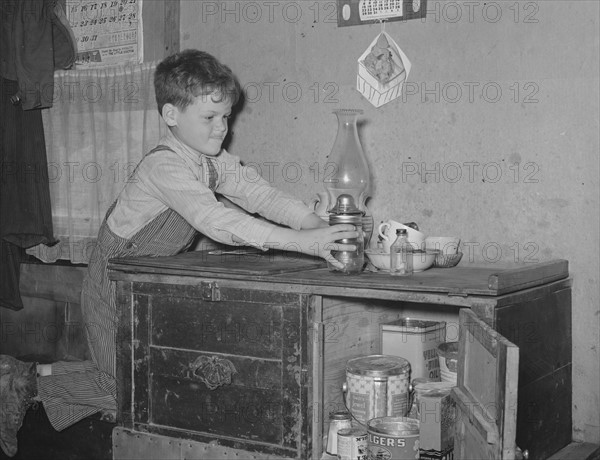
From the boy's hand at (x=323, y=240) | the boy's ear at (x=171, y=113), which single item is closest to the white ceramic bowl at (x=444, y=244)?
the boy's hand at (x=323, y=240)

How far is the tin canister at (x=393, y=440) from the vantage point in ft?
6.56

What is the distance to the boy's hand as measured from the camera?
7.10 feet

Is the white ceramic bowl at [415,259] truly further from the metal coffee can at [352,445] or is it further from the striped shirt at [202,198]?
the metal coffee can at [352,445]

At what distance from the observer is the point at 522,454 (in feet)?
5.36

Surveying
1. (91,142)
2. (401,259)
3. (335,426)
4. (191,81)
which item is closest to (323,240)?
(401,259)

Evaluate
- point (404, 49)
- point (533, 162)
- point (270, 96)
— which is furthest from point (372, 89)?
point (533, 162)

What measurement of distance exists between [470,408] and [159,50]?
199 cm

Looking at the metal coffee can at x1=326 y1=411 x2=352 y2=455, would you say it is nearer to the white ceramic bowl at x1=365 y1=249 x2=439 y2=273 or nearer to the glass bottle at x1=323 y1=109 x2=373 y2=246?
the white ceramic bowl at x1=365 y1=249 x2=439 y2=273

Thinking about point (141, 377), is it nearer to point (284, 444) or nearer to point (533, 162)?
point (284, 444)

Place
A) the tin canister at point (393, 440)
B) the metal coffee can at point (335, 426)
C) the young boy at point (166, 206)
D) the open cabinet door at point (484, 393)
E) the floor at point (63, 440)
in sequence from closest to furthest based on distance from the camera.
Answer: the open cabinet door at point (484, 393) < the tin canister at point (393, 440) < the metal coffee can at point (335, 426) < the young boy at point (166, 206) < the floor at point (63, 440)

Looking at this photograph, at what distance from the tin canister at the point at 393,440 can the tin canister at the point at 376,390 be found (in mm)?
94

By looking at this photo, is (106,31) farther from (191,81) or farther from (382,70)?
(382,70)

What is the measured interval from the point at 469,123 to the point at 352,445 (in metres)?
1.10

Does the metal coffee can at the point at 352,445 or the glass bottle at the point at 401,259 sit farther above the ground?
the glass bottle at the point at 401,259
